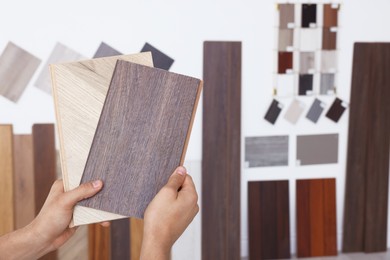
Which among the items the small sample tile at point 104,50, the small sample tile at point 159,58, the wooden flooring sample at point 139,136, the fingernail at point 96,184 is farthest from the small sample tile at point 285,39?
the fingernail at point 96,184

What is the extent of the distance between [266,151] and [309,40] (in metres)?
0.76

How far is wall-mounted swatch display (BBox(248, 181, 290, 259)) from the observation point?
2.97 m

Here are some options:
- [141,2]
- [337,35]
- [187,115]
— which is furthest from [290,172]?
[187,115]

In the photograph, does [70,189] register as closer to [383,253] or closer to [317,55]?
[317,55]

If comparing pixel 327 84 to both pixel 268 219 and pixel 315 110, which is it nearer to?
pixel 315 110

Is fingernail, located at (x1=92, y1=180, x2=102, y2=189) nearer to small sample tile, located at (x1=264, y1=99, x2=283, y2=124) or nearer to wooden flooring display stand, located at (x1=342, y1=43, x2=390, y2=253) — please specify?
small sample tile, located at (x1=264, y1=99, x2=283, y2=124)

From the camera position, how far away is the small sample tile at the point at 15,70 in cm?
264

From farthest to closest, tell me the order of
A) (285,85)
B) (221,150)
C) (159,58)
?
(285,85), (221,150), (159,58)

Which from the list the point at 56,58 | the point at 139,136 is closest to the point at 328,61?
the point at 56,58

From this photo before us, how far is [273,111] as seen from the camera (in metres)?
2.96

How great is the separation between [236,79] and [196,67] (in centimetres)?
26

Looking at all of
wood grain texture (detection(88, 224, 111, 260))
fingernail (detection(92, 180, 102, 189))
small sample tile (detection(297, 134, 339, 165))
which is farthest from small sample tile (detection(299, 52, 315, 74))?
fingernail (detection(92, 180, 102, 189))

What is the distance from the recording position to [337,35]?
2.97 m

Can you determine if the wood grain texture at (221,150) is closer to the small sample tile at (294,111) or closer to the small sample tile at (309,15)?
the small sample tile at (294,111)
